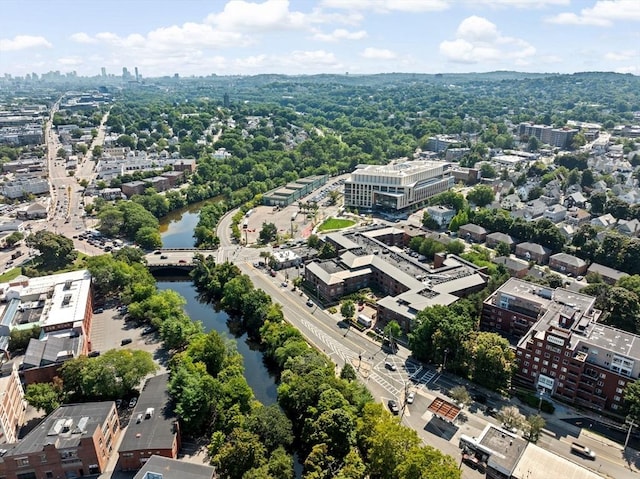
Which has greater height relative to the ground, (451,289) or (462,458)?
(451,289)

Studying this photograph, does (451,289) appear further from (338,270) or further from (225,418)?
(225,418)

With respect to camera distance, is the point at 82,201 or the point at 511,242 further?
the point at 82,201

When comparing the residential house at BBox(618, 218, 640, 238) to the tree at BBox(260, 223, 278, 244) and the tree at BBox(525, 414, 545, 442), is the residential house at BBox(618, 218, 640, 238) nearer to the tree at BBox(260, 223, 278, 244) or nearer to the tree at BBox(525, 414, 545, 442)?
the tree at BBox(525, 414, 545, 442)

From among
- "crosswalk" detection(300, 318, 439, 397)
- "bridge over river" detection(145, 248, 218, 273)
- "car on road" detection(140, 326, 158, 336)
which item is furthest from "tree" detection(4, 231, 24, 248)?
"crosswalk" detection(300, 318, 439, 397)

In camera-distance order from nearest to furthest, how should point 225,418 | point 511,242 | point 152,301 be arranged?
point 225,418
point 152,301
point 511,242

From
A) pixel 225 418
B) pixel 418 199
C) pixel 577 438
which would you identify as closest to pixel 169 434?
pixel 225 418

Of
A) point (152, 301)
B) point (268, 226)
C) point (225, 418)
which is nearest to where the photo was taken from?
point (225, 418)
